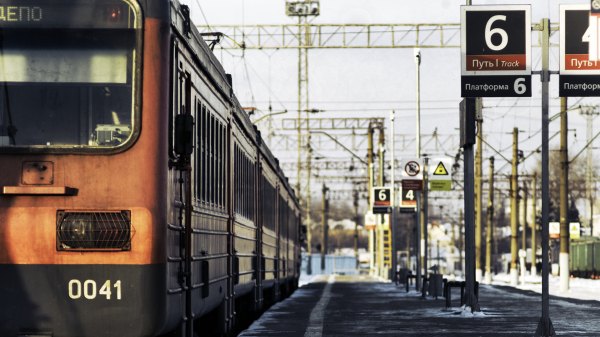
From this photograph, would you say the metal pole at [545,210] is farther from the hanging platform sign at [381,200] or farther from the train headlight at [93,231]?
the hanging platform sign at [381,200]

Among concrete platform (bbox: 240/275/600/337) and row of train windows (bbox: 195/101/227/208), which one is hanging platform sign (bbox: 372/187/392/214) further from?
row of train windows (bbox: 195/101/227/208)

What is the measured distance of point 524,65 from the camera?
1227cm

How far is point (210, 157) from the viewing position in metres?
9.32

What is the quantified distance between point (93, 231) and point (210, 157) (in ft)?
9.79

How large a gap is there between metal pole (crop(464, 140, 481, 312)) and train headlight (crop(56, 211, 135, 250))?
12.7 metres

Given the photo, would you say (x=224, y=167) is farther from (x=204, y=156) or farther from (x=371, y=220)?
(x=371, y=220)

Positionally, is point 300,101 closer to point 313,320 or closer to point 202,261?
point 313,320

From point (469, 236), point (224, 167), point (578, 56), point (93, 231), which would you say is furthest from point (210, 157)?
point (469, 236)

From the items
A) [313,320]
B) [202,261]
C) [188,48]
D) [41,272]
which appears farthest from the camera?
[313,320]

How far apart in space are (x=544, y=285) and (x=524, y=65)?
2.86 metres

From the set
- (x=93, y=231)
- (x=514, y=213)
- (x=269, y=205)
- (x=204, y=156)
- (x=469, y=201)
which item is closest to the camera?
(x=93, y=231)

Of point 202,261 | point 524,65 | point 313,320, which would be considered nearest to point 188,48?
point 202,261

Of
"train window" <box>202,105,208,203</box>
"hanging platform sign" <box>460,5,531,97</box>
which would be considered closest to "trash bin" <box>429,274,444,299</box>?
"hanging platform sign" <box>460,5,531,97</box>

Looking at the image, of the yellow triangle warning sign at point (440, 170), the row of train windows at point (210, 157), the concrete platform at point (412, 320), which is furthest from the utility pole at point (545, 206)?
the yellow triangle warning sign at point (440, 170)
